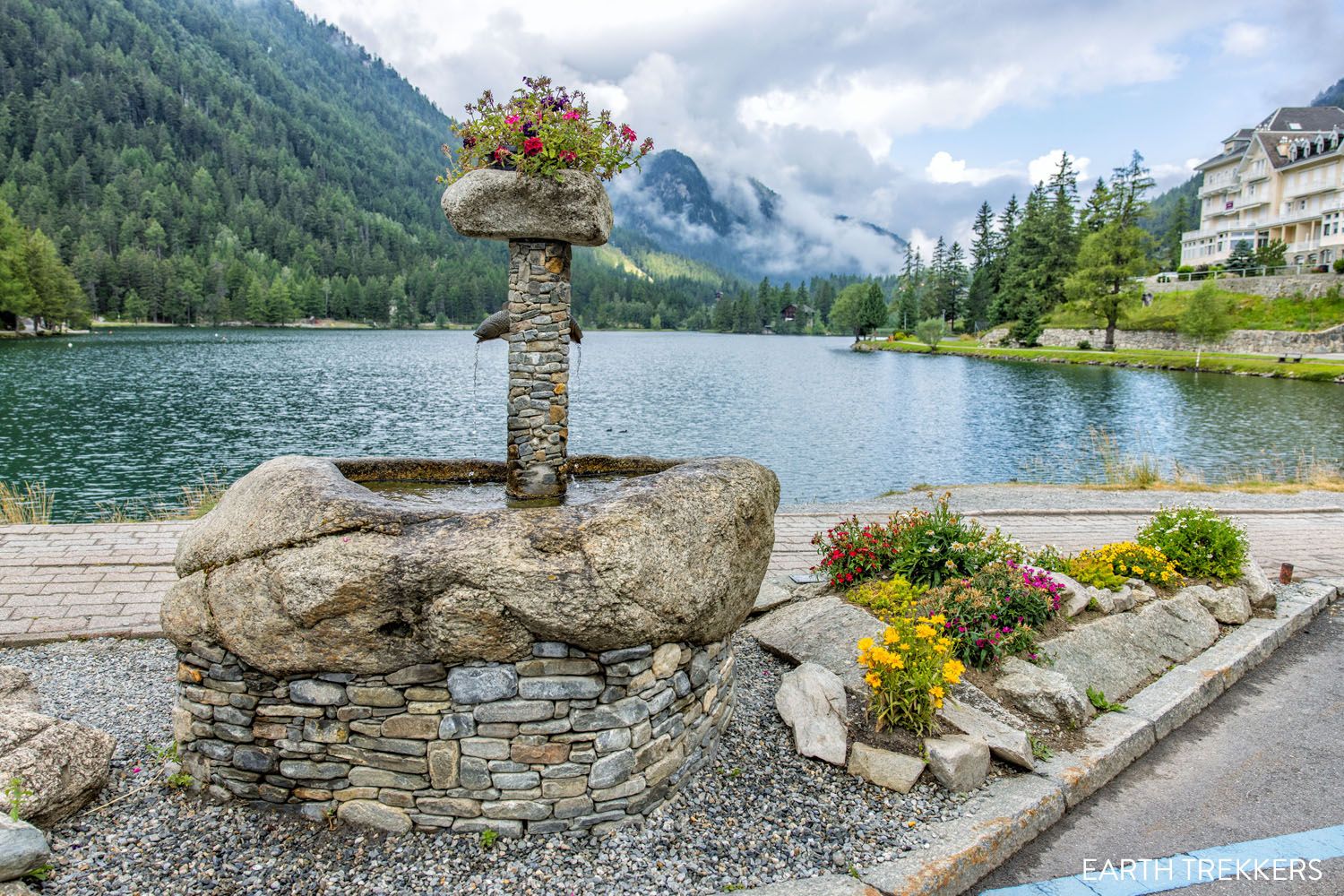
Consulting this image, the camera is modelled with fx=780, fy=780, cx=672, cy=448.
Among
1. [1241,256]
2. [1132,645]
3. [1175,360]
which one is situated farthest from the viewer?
[1241,256]

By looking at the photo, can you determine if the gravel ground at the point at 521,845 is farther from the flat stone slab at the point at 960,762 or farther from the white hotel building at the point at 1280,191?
the white hotel building at the point at 1280,191

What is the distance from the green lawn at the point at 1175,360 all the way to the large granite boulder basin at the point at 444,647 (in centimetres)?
6064

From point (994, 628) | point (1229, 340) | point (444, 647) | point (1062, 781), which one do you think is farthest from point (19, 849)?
point (1229, 340)

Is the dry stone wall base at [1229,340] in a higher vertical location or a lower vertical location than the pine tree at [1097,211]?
lower

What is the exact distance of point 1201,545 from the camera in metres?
9.48

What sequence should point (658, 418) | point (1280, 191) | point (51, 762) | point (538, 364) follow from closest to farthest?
1. point (51, 762)
2. point (538, 364)
3. point (658, 418)
4. point (1280, 191)

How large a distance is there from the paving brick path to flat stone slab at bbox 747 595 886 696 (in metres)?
2.39

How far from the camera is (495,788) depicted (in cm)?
468

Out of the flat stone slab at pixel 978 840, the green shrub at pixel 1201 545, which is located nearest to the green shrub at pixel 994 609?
the flat stone slab at pixel 978 840

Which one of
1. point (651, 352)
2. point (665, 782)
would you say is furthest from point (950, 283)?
point (665, 782)

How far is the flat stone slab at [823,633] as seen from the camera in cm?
680

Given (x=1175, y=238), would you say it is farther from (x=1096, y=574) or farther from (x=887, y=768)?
(x=887, y=768)

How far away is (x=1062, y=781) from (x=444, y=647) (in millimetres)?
4355

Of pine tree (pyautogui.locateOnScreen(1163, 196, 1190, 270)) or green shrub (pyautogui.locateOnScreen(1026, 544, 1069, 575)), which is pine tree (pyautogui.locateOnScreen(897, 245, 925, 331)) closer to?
pine tree (pyautogui.locateOnScreen(1163, 196, 1190, 270))
